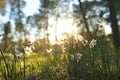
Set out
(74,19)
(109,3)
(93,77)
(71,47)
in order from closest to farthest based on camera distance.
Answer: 1. (93,77)
2. (71,47)
3. (109,3)
4. (74,19)

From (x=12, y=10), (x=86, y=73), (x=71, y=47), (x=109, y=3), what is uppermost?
(x=12, y=10)

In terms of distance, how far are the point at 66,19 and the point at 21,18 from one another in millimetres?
6720

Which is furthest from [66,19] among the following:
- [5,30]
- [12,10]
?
[5,30]

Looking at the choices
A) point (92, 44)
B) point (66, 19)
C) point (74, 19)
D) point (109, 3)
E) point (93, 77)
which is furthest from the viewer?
point (66, 19)

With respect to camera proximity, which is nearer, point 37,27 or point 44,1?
point 44,1

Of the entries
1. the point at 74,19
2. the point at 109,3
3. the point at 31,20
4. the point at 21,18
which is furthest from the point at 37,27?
the point at 109,3

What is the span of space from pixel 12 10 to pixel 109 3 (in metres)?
19.8

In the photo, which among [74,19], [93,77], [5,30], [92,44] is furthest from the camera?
[5,30]

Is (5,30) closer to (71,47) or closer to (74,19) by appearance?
Answer: (74,19)

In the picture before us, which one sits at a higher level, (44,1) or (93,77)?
(44,1)

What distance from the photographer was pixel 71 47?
471 cm

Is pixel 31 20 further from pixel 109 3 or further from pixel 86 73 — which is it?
pixel 86 73

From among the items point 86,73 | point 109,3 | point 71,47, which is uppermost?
point 109,3

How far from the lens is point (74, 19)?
31.3 m
